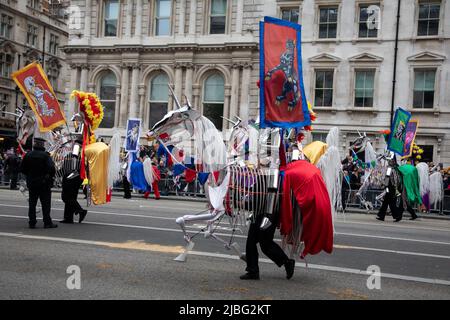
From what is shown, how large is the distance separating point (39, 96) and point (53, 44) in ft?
155

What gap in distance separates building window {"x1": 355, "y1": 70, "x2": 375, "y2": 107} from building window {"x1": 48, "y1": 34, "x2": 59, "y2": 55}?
3711 centimetres

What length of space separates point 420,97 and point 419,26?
361 centimetres

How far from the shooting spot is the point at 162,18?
109ft

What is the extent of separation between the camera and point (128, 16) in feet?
111

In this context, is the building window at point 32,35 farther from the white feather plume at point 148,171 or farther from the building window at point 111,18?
the white feather plume at point 148,171

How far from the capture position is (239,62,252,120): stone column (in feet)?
102

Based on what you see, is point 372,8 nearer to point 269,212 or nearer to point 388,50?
point 388,50

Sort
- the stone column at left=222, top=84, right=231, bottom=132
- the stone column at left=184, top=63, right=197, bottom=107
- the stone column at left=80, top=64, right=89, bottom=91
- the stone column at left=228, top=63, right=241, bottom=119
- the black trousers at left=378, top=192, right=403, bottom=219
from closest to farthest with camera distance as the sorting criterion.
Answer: the black trousers at left=378, top=192, right=403, bottom=219 → the stone column at left=228, top=63, right=241, bottom=119 → the stone column at left=222, top=84, right=231, bottom=132 → the stone column at left=184, top=63, right=197, bottom=107 → the stone column at left=80, top=64, right=89, bottom=91

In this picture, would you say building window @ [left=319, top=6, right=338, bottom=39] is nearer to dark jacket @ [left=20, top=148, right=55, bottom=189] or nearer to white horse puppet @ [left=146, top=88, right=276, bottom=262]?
dark jacket @ [left=20, top=148, right=55, bottom=189]

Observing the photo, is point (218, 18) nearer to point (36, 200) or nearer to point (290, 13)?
point (290, 13)

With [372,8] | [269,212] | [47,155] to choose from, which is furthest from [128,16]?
[269,212]

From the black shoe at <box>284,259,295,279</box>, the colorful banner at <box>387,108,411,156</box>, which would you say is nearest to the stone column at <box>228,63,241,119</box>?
the colorful banner at <box>387,108,411,156</box>

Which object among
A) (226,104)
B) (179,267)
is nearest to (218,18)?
(226,104)

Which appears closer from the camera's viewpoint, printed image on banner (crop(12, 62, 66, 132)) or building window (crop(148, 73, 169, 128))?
printed image on banner (crop(12, 62, 66, 132))
